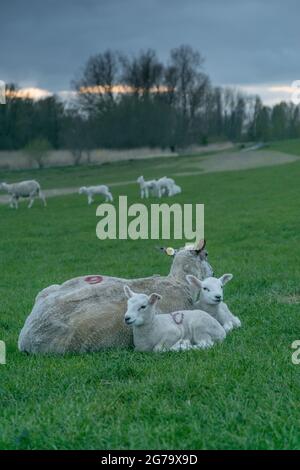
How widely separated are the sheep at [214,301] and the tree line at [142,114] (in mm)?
55585

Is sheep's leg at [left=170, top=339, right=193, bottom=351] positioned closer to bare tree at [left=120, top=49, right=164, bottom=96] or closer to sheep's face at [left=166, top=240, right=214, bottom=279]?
sheep's face at [left=166, top=240, right=214, bottom=279]

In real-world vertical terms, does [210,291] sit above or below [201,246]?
below

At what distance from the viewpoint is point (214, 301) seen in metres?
7.80

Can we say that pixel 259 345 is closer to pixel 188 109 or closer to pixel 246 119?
pixel 188 109

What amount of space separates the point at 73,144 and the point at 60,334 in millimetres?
61784

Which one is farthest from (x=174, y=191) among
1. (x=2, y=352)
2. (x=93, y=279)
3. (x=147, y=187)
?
(x=2, y=352)

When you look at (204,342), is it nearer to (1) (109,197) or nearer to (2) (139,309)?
(2) (139,309)

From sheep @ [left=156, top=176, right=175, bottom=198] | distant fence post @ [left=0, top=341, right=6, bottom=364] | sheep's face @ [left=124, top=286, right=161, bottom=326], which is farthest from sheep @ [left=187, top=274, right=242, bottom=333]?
sheep @ [left=156, top=176, right=175, bottom=198]

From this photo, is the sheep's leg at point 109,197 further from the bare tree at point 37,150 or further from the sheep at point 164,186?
the bare tree at point 37,150

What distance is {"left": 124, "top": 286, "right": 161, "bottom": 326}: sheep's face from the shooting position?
22.4ft

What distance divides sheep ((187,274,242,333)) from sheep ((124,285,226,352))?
40 cm

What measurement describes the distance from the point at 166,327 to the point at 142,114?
226ft

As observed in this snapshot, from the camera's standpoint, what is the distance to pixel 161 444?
4477 millimetres

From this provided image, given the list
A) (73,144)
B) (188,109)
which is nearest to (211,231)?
(73,144)
